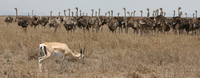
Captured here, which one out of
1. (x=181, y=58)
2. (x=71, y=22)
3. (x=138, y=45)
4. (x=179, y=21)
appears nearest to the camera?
(x=181, y=58)

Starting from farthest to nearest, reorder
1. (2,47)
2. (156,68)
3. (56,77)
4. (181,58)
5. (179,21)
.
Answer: (179,21) → (2,47) → (181,58) → (156,68) → (56,77)

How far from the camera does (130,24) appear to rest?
21.8 m

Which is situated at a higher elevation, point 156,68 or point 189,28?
point 189,28

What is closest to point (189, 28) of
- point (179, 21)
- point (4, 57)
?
point (179, 21)

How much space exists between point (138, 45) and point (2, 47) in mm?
6173

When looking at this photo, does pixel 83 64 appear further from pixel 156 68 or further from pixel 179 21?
pixel 179 21

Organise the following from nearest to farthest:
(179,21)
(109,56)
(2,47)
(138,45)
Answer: (109,56), (2,47), (138,45), (179,21)

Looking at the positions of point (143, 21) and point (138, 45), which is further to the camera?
point (143, 21)

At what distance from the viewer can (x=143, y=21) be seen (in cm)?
2008

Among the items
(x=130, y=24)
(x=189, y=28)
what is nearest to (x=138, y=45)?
(x=130, y=24)

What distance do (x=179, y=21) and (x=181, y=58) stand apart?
12597mm

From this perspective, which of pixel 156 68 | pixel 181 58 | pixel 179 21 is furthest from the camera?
pixel 179 21

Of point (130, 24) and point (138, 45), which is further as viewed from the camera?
point (130, 24)

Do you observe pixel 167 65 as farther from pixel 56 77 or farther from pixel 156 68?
pixel 56 77
